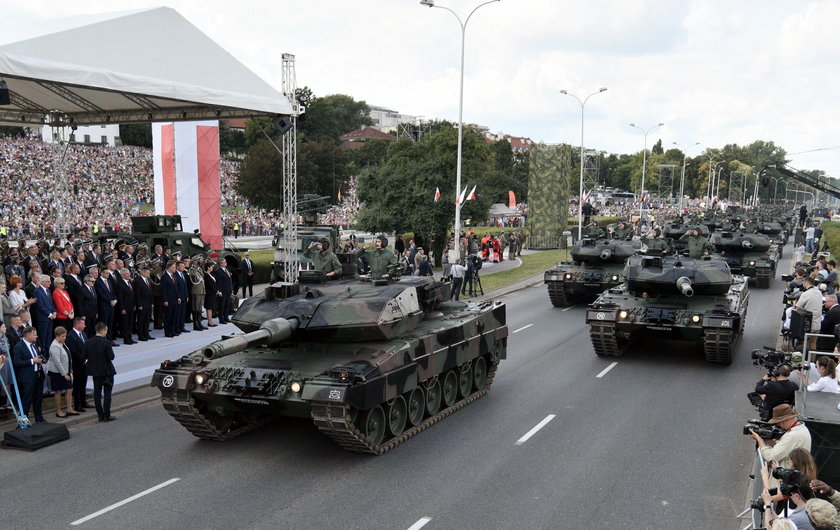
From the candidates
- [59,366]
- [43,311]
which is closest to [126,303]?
[43,311]

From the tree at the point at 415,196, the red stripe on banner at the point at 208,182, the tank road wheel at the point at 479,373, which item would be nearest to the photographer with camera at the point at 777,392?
the tank road wheel at the point at 479,373

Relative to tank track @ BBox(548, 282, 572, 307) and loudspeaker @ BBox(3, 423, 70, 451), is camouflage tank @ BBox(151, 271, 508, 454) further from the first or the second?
tank track @ BBox(548, 282, 572, 307)

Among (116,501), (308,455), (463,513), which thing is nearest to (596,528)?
(463,513)

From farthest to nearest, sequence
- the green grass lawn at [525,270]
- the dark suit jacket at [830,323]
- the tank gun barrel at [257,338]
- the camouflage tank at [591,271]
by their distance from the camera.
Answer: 1. the green grass lawn at [525,270]
2. the camouflage tank at [591,271]
3. the dark suit jacket at [830,323]
4. the tank gun barrel at [257,338]

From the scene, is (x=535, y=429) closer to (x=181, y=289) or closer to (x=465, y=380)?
(x=465, y=380)

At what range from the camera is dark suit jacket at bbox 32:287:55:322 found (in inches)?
553

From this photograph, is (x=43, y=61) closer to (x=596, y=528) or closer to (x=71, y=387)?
(x=71, y=387)

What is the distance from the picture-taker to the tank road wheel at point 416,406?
11.8m

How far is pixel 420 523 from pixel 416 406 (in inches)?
145

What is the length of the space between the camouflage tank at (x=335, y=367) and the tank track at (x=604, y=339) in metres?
4.03

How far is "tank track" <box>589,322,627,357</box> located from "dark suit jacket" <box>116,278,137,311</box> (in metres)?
10.5

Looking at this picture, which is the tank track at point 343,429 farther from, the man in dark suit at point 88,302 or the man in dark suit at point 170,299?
the man in dark suit at point 170,299

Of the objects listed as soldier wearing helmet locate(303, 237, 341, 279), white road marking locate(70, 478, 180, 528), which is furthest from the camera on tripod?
soldier wearing helmet locate(303, 237, 341, 279)

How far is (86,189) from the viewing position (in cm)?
5206
